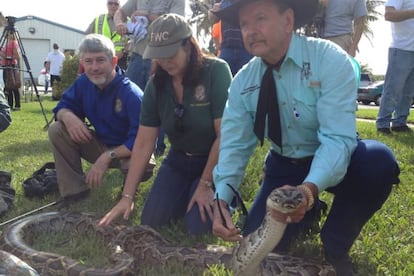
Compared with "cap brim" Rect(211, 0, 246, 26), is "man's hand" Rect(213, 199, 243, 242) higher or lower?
lower

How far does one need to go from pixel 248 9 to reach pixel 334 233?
4.79 ft

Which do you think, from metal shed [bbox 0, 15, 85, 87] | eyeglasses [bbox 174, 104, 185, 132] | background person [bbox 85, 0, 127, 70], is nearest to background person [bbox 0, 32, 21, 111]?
background person [bbox 85, 0, 127, 70]

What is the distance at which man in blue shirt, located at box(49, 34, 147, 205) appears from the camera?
4.80 meters

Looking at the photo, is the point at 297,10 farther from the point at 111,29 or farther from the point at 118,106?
the point at 111,29

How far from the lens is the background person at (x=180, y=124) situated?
13.1ft

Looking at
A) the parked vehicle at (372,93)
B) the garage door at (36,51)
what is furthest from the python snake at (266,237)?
the garage door at (36,51)

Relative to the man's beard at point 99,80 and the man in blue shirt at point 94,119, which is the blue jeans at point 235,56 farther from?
the man's beard at point 99,80

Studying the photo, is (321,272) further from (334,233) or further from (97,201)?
(97,201)

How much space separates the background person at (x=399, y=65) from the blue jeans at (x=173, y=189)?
4.09 metres

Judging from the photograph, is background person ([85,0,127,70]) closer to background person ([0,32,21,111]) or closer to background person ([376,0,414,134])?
background person ([376,0,414,134])

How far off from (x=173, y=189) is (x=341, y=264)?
173 cm

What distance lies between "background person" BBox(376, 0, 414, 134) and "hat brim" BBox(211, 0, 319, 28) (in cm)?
457

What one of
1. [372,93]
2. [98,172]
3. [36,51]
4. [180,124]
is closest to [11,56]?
[98,172]

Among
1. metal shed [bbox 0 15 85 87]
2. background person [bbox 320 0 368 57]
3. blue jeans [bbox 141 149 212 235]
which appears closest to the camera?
blue jeans [bbox 141 149 212 235]
